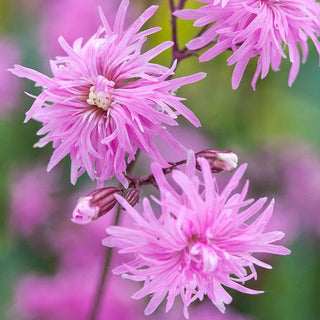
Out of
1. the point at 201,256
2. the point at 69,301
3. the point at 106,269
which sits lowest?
the point at 69,301

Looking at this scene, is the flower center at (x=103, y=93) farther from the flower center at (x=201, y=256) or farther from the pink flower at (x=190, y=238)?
the flower center at (x=201, y=256)

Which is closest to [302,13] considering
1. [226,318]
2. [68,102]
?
[68,102]

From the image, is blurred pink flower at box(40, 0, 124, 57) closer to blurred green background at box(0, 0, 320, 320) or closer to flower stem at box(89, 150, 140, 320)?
blurred green background at box(0, 0, 320, 320)

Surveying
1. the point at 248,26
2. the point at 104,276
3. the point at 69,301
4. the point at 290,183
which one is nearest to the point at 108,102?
the point at 248,26

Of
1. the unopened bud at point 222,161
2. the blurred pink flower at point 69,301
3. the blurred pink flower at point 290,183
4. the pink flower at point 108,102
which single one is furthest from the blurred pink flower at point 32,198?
the unopened bud at point 222,161

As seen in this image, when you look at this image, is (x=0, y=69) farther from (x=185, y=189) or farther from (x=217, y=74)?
(x=185, y=189)

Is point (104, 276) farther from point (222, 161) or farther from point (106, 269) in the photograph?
point (222, 161)
